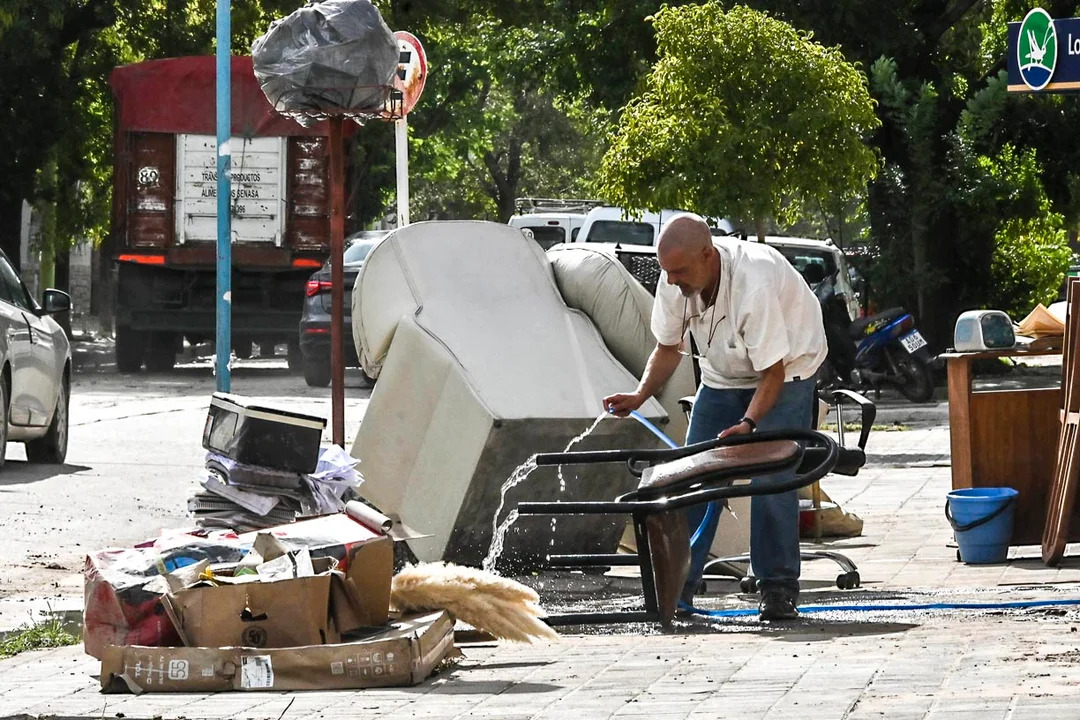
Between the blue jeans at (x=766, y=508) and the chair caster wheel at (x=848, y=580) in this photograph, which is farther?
the chair caster wheel at (x=848, y=580)

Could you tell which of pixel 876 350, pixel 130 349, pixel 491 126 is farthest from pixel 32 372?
pixel 491 126

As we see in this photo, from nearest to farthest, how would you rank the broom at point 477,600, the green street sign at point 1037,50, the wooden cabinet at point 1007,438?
the broom at point 477,600 < the wooden cabinet at point 1007,438 < the green street sign at point 1037,50

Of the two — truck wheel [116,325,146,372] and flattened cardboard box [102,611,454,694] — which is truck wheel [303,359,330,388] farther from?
flattened cardboard box [102,611,454,694]

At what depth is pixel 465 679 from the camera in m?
5.54

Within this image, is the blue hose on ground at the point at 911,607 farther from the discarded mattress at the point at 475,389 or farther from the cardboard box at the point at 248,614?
the cardboard box at the point at 248,614

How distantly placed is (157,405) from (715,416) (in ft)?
39.7

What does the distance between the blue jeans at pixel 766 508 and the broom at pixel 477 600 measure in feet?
3.68

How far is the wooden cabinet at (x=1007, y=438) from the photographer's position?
8.99 meters

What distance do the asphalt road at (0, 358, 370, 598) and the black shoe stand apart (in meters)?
2.71

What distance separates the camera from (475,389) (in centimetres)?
852

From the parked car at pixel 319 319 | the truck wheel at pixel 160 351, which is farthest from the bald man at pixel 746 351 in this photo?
the truck wheel at pixel 160 351

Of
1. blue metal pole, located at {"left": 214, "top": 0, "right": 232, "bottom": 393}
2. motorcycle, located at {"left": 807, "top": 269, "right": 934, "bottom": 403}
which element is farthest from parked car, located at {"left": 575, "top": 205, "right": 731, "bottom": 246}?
blue metal pole, located at {"left": 214, "top": 0, "right": 232, "bottom": 393}

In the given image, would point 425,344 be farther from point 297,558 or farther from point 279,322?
point 279,322

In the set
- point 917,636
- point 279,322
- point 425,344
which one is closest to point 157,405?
point 279,322
